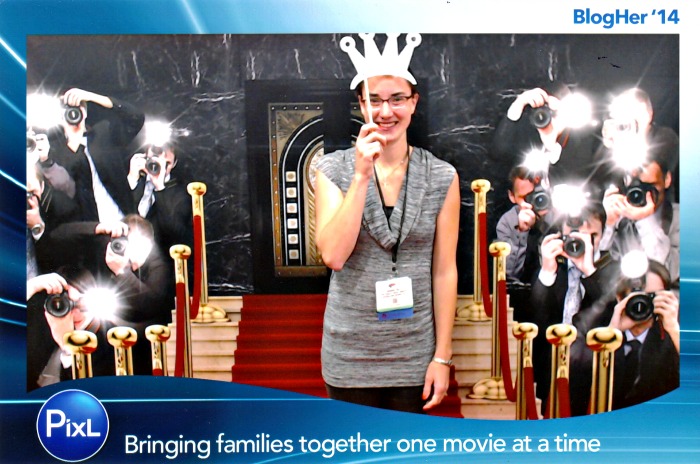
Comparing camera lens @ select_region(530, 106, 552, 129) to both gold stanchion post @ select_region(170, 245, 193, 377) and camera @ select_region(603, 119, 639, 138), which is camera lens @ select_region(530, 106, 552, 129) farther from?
gold stanchion post @ select_region(170, 245, 193, 377)

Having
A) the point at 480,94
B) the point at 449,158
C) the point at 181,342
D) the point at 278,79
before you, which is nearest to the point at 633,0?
the point at 480,94

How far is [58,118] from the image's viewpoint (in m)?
3.33

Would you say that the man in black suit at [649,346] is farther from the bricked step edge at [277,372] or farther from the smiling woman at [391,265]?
the bricked step edge at [277,372]

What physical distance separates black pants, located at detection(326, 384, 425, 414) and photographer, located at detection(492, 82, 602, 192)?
1.01m

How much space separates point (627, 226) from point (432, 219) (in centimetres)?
80

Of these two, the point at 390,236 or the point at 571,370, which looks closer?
the point at 390,236

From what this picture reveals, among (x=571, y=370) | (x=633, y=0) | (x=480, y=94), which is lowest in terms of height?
(x=571, y=370)

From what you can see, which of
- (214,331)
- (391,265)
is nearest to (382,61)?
(391,265)

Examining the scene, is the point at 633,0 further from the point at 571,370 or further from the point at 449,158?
the point at 571,370

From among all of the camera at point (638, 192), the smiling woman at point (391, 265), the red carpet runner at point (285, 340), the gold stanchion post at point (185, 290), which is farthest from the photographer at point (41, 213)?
the camera at point (638, 192)

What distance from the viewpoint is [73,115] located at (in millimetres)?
3328

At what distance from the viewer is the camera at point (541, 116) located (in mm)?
3346

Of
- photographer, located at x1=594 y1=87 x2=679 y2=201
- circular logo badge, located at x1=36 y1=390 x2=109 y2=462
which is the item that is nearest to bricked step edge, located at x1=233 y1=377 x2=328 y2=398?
circular logo badge, located at x1=36 y1=390 x2=109 y2=462

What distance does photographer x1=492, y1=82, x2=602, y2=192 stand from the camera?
3.35 metres
